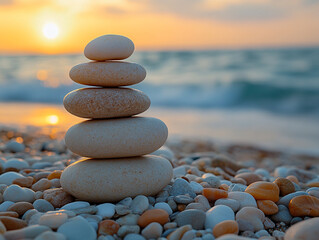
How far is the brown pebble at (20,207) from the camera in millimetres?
2444

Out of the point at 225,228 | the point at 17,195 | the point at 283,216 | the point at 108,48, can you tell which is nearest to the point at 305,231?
the point at 225,228

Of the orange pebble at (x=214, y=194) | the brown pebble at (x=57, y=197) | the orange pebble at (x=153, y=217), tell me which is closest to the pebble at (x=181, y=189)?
the orange pebble at (x=214, y=194)

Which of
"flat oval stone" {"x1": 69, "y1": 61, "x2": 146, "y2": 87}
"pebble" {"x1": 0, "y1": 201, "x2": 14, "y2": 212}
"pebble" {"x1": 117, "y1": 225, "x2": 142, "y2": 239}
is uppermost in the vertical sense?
"flat oval stone" {"x1": 69, "y1": 61, "x2": 146, "y2": 87}

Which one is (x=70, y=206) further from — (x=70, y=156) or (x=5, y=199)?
(x=70, y=156)

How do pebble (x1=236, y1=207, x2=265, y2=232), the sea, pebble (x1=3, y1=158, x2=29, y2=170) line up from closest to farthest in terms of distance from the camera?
pebble (x1=236, y1=207, x2=265, y2=232), pebble (x1=3, y1=158, x2=29, y2=170), the sea

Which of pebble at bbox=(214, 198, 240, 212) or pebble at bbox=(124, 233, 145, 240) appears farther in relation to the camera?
pebble at bbox=(214, 198, 240, 212)

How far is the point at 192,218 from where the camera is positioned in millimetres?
2279

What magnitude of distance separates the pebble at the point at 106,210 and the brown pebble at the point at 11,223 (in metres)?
0.47

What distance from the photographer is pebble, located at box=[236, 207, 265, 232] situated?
7.70ft

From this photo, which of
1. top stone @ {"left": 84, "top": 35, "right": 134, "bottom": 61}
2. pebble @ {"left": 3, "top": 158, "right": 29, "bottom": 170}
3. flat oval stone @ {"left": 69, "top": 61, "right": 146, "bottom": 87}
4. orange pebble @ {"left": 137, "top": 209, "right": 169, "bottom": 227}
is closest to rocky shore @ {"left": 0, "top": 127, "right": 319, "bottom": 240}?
orange pebble @ {"left": 137, "top": 209, "right": 169, "bottom": 227}

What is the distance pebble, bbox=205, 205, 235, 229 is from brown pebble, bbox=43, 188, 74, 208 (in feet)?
3.46

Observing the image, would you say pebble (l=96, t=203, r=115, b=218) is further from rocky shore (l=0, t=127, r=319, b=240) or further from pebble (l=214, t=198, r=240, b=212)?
pebble (l=214, t=198, r=240, b=212)

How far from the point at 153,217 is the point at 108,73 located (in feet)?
3.59

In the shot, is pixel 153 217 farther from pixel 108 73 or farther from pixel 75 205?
pixel 108 73
